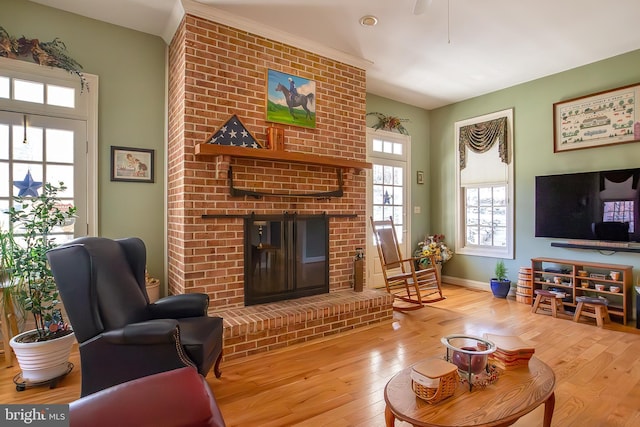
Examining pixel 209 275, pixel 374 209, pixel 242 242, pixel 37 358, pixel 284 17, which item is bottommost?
pixel 37 358

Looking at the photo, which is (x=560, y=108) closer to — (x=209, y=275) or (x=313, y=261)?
(x=313, y=261)

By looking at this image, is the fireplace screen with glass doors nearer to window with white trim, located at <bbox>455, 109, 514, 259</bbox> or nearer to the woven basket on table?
the woven basket on table

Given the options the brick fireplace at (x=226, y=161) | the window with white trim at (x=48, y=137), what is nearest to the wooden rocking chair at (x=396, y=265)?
the brick fireplace at (x=226, y=161)

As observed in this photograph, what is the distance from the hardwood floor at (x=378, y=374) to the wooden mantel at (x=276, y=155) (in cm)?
167

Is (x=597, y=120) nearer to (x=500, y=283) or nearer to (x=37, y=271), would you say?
(x=500, y=283)

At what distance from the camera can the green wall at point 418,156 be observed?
5.44m

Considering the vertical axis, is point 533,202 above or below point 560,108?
below

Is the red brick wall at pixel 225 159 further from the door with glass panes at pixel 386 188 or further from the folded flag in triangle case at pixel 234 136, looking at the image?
the door with glass panes at pixel 386 188

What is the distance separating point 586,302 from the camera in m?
3.50

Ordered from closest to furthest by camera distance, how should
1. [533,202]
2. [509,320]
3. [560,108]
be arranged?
[509,320] < [560,108] < [533,202]

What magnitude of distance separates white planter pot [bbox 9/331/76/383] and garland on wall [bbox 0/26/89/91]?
2118 mm

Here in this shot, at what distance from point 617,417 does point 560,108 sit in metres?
3.58

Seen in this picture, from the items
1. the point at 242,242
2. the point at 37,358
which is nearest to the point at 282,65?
the point at 242,242

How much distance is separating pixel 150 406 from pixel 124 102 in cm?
309
